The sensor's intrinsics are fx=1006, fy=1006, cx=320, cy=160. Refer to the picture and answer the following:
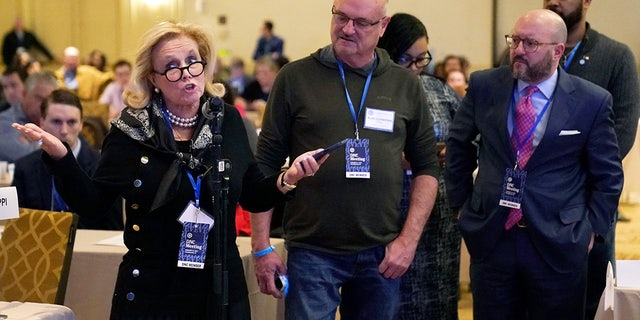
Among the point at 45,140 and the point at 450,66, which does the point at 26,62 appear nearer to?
the point at 450,66

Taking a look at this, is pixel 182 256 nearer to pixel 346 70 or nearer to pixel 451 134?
pixel 346 70

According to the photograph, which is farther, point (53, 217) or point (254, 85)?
point (254, 85)

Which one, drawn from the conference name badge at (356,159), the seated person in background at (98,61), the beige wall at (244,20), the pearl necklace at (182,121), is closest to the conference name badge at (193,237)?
the pearl necklace at (182,121)

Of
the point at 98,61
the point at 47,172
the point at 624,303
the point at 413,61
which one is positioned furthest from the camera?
the point at 98,61

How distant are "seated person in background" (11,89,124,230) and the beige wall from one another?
32.9ft

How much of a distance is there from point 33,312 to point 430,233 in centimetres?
166

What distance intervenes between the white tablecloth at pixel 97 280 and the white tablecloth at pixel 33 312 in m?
1.06

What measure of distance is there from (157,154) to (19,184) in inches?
85.6

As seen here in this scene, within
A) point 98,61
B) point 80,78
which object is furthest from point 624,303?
point 98,61

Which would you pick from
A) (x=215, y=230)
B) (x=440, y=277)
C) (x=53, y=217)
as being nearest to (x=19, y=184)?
(x=53, y=217)

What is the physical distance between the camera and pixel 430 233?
13.1 ft

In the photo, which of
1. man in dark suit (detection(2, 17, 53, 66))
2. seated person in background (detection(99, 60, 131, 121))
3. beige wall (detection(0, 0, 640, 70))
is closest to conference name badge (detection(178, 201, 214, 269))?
seated person in background (detection(99, 60, 131, 121))

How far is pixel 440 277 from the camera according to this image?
4020 mm

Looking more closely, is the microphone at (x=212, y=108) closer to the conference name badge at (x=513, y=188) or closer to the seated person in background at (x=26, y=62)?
the conference name badge at (x=513, y=188)
